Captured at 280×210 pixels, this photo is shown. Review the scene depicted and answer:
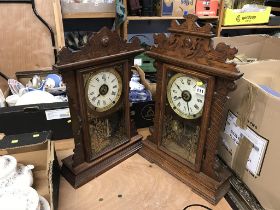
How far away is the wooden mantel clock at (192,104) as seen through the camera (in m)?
0.68

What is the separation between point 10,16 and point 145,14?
31.6 inches

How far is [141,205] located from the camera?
0.74 meters

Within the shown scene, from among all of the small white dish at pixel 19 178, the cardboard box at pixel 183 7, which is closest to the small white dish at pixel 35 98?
the small white dish at pixel 19 178

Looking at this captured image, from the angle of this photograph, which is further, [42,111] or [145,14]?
A: [145,14]

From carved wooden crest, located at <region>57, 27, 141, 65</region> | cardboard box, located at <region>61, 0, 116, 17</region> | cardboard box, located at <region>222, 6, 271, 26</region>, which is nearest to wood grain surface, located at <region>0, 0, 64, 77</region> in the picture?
cardboard box, located at <region>61, 0, 116, 17</region>

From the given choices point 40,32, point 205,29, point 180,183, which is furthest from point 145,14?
point 180,183

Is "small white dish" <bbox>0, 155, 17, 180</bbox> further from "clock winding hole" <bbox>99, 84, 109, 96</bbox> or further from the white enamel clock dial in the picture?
the white enamel clock dial

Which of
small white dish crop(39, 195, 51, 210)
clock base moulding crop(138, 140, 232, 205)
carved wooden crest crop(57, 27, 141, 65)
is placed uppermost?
carved wooden crest crop(57, 27, 141, 65)

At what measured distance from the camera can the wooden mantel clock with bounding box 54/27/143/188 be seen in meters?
0.72

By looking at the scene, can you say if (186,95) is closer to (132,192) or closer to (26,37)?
(132,192)

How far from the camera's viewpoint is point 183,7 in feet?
5.61

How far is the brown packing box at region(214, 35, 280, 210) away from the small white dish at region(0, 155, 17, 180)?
64 centimetres

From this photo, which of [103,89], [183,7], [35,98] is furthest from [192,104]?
[183,7]

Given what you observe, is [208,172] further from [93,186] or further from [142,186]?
[93,186]
